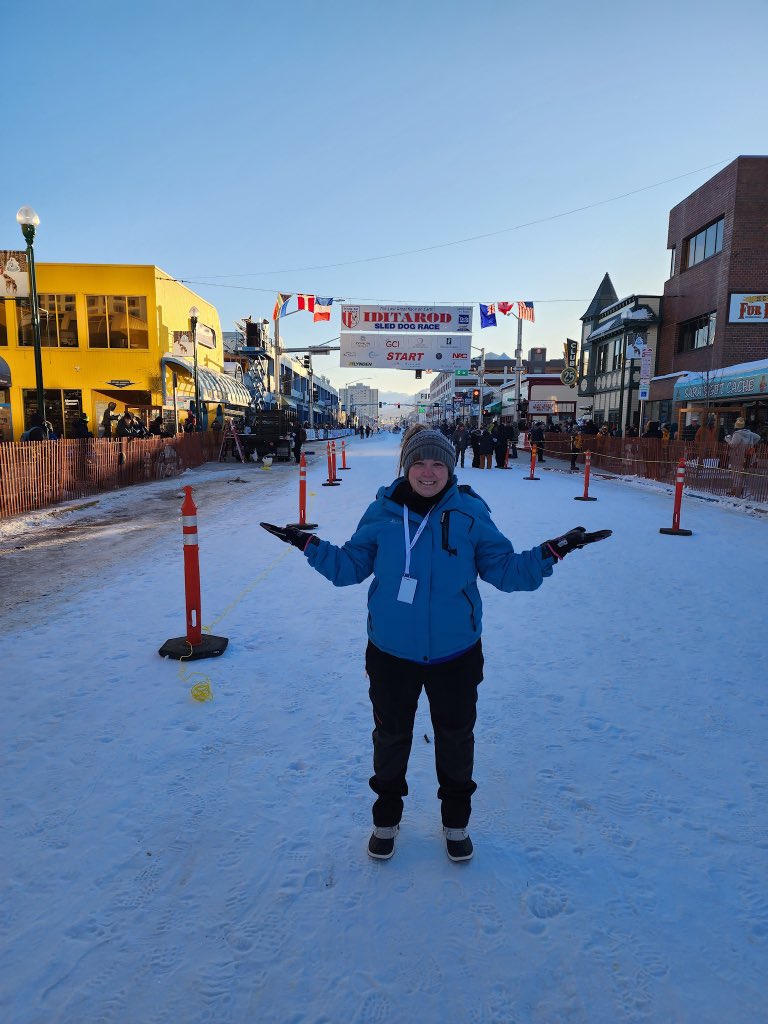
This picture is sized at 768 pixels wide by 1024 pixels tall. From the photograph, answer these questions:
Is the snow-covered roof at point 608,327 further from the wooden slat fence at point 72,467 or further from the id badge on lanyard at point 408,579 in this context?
the id badge on lanyard at point 408,579

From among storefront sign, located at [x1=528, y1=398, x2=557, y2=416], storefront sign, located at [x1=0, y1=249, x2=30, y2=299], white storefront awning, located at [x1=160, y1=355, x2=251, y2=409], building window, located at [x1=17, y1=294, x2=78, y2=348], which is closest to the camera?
storefront sign, located at [x1=0, y1=249, x2=30, y2=299]

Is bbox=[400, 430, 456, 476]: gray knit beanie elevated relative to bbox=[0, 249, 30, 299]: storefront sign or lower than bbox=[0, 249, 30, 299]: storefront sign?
lower

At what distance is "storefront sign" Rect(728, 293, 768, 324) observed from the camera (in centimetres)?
2491

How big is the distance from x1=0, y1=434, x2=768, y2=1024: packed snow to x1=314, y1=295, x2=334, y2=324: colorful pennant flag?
1049 inches

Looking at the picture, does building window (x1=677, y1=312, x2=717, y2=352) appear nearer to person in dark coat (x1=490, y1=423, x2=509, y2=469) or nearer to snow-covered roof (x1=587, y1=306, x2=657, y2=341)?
snow-covered roof (x1=587, y1=306, x2=657, y2=341)

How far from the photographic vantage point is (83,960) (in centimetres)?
207

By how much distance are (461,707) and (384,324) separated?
105 feet

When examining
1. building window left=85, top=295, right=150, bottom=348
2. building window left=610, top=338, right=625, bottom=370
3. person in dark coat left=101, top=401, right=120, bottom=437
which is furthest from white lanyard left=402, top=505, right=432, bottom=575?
building window left=610, top=338, right=625, bottom=370

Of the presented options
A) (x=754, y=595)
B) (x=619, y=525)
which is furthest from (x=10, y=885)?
(x=619, y=525)

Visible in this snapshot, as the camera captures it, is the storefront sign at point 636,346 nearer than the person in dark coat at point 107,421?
No

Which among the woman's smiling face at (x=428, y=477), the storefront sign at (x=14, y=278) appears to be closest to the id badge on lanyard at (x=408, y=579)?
the woman's smiling face at (x=428, y=477)

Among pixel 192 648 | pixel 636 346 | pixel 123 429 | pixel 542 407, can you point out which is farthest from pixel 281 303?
pixel 542 407

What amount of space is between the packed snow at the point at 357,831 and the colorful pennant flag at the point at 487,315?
27.1 metres

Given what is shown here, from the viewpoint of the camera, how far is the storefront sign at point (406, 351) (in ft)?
106
